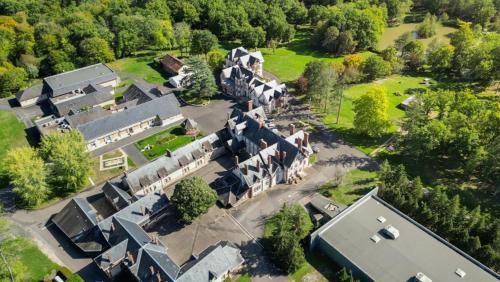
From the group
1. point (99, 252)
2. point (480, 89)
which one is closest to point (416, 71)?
point (480, 89)

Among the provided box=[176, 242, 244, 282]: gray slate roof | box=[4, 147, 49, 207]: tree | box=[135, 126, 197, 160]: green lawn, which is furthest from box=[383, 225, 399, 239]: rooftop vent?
box=[4, 147, 49, 207]: tree

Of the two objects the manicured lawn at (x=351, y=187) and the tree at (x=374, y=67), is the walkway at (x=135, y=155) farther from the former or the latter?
the tree at (x=374, y=67)

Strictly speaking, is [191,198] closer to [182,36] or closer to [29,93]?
[29,93]

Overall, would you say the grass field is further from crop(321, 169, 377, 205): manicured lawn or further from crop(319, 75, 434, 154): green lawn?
crop(321, 169, 377, 205): manicured lawn

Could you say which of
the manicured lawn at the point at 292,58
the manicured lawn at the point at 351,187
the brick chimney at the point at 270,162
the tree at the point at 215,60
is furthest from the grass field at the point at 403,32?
the brick chimney at the point at 270,162

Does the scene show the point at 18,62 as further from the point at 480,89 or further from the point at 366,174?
the point at 480,89

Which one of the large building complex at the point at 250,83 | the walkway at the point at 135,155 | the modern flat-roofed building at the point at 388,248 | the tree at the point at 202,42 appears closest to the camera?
the modern flat-roofed building at the point at 388,248
